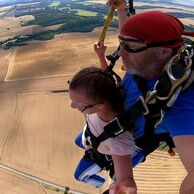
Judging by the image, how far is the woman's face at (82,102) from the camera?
69.2 inches

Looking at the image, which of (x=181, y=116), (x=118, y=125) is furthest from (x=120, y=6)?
(x=181, y=116)

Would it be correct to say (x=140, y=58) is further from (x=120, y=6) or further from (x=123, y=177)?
(x=120, y=6)

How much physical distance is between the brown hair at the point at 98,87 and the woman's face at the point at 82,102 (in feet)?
0.06

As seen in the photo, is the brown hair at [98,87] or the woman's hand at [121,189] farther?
the brown hair at [98,87]

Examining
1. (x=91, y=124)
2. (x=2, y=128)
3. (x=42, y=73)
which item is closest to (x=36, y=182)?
(x=2, y=128)

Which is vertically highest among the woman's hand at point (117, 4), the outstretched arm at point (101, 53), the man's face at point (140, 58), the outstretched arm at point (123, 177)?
the man's face at point (140, 58)

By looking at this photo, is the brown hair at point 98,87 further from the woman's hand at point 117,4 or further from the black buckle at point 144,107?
the woman's hand at point 117,4

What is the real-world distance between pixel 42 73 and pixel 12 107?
516 cm

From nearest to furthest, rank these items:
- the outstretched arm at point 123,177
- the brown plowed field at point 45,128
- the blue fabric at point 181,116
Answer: the blue fabric at point 181,116, the outstretched arm at point 123,177, the brown plowed field at point 45,128

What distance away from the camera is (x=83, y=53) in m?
24.1

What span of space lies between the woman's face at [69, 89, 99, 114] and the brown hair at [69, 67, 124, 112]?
18mm

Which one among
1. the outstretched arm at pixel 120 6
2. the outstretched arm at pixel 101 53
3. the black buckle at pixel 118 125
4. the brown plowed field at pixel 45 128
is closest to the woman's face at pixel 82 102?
the black buckle at pixel 118 125

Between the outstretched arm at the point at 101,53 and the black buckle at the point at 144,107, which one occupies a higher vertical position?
the black buckle at the point at 144,107

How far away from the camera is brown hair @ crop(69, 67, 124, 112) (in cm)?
174
